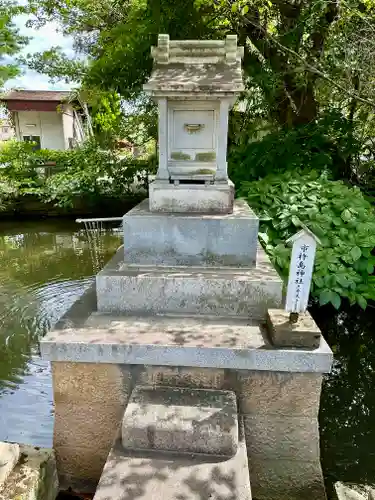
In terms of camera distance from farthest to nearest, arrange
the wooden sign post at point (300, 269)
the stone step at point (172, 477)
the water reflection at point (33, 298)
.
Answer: the water reflection at point (33, 298) < the wooden sign post at point (300, 269) < the stone step at point (172, 477)

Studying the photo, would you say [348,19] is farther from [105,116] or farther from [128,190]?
[128,190]

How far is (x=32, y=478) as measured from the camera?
96.3 inches

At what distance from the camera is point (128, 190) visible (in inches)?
502

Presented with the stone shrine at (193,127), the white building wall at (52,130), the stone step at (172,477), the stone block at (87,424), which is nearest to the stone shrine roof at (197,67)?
the stone shrine at (193,127)

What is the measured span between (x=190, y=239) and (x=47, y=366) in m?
2.87

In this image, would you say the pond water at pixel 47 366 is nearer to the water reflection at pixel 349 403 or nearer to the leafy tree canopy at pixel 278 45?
the water reflection at pixel 349 403

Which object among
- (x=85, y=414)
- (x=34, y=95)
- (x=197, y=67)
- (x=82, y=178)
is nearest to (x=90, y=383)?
(x=85, y=414)

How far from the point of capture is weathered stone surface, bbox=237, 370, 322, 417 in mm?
2703

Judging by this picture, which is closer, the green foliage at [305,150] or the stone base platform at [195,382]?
the stone base platform at [195,382]

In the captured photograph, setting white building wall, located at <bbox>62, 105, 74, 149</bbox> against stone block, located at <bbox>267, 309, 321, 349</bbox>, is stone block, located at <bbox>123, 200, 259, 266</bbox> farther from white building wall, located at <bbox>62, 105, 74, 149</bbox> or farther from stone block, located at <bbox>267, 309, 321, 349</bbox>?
white building wall, located at <bbox>62, 105, 74, 149</bbox>

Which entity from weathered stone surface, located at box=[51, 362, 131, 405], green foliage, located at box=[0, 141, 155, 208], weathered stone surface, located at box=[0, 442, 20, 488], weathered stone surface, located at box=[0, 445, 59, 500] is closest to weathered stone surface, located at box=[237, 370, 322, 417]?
weathered stone surface, located at box=[51, 362, 131, 405]


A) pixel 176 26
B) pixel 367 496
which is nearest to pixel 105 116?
pixel 176 26

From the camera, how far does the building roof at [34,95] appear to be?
19794 mm

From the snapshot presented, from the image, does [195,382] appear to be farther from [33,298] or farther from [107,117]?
[107,117]
